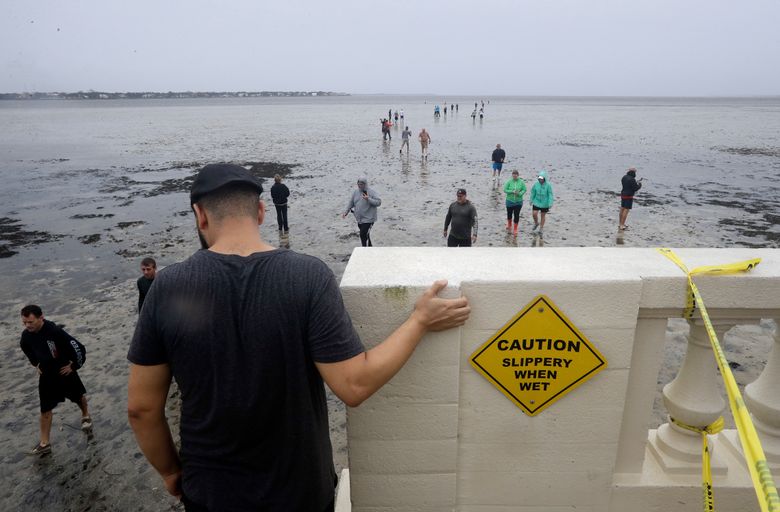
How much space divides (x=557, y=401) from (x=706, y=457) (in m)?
0.89

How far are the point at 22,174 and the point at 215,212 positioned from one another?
102ft

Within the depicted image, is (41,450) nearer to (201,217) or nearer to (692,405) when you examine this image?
(201,217)

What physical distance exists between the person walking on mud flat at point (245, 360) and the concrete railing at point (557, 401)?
333 mm

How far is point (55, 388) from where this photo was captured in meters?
5.39

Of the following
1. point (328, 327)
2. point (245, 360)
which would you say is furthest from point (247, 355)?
point (328, 327)

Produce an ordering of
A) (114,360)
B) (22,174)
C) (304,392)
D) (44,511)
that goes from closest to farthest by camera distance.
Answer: (304,392) < (44,511) < (114,360) < (22,174)

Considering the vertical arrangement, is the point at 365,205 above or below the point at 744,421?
below

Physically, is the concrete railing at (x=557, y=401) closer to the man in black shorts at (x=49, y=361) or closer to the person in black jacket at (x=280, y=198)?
the man in black shorts at (x=49, y=361)

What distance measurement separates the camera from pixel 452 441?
7.73ft

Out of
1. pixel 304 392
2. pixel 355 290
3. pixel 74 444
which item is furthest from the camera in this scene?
pixel 74 444

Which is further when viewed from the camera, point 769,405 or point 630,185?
point 630,185

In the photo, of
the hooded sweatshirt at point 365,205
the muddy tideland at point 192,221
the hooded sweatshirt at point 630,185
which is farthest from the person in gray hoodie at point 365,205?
the hooded sweatshirt at point 630,185

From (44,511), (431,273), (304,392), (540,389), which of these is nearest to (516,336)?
(540,389)

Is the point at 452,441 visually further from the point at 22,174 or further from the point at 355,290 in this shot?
the point at 22,174
